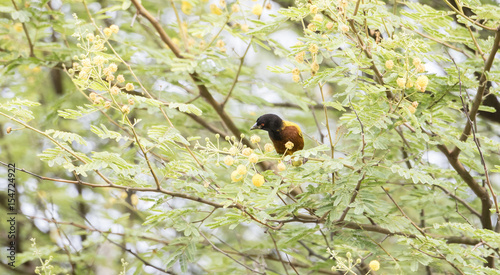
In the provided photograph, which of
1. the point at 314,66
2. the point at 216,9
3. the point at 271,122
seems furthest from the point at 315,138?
the point at 216,9

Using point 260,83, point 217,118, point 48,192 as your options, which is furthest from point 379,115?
point 48,192

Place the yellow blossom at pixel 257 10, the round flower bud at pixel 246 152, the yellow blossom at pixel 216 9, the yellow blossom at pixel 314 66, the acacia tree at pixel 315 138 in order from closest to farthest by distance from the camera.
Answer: the round flower bud at pixel 246 152, the acacia tree at pixel 315 138, the yellow blossom at pixel 314 66, the yellow blossom at pixel 257 10, the yellow blossom at pixel 216 9

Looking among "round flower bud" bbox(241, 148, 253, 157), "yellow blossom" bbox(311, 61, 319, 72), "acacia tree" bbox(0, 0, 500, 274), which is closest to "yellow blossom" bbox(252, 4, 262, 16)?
"acacia tree" bbox(0, 0, 500, 274)

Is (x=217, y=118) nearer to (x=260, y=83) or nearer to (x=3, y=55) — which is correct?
(x=260, y=83)

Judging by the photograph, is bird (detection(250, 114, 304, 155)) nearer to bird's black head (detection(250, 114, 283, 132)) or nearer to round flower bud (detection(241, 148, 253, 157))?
bird's black head (detection(250, 114, 283, 132))

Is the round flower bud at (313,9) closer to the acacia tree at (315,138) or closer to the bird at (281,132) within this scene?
the acacia tree at (315,138)

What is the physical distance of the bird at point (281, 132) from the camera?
13.0 feet

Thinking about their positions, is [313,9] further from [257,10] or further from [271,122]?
[271,122]

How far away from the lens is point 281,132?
3990 mm

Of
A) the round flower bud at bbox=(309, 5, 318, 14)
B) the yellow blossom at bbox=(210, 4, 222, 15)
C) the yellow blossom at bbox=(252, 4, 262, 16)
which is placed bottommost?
the yellow blossom at bbox=(210, 4, 222, 15)

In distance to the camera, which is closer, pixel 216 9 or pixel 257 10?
pixel 257 10

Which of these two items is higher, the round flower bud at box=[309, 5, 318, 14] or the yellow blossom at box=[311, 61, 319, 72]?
the round flower bud at box=[309, 5, 318, 14]

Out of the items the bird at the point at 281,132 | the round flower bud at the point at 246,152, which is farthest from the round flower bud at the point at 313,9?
the bird at the point at 281,132

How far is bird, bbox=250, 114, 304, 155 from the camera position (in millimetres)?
3959
